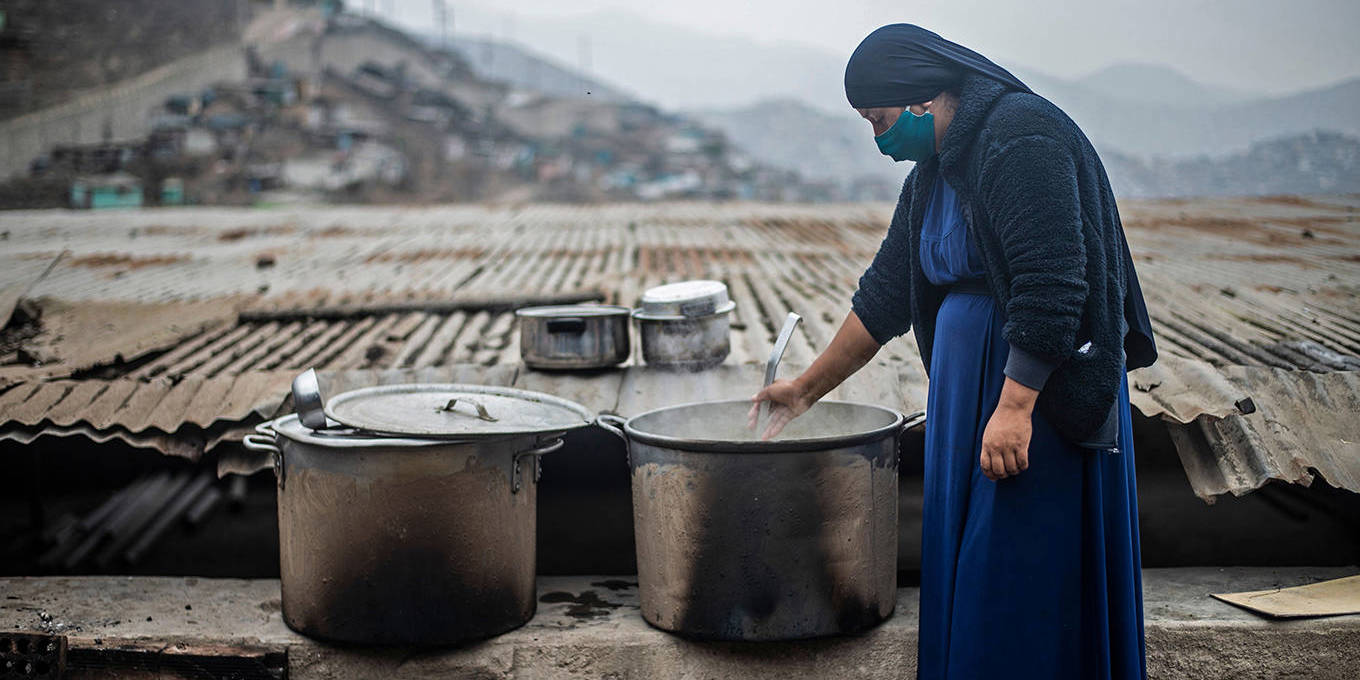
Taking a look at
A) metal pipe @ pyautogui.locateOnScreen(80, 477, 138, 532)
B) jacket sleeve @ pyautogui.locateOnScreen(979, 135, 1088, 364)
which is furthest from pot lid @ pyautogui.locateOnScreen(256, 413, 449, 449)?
metal pipe @ pyautogui.locateOnScreen(80, 477, 138, 532)

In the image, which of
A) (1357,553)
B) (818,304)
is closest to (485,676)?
(818,304)

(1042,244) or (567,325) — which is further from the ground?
(1042,244)

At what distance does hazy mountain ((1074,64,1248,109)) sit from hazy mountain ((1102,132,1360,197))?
0.70 metres

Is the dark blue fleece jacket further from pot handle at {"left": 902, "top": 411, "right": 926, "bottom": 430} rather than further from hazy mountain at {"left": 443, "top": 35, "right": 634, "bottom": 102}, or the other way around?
hazy mountain at {"left": 443, "top": 35, "right": 634, "bottom": 102}

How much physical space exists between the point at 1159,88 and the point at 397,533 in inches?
441

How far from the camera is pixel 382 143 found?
141 feet

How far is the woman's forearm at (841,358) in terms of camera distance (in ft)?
10.2

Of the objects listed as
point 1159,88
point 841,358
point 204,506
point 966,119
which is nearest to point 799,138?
point 1159,88

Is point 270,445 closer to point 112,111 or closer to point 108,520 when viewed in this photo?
point 108,520

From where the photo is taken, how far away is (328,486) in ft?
11.1

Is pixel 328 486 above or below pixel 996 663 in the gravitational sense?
above

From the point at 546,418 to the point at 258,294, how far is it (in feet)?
11.0

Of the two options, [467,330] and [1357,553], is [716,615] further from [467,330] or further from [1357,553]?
[1357,553]

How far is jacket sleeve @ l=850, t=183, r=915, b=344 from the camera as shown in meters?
2.95
